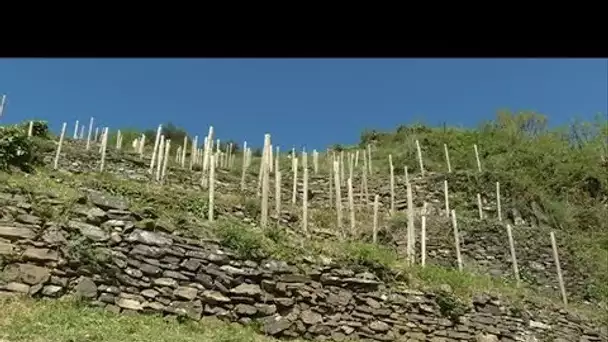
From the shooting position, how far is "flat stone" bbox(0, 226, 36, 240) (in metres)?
10.2

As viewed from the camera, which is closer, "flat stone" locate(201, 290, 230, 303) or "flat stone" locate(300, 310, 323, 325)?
"flat stone" locate(201, 290, 230, 303)

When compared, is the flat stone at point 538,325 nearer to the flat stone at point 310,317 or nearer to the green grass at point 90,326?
the flat stone at point 310,317

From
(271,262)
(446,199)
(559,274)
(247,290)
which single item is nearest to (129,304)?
(247,290)

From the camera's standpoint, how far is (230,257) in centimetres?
1170

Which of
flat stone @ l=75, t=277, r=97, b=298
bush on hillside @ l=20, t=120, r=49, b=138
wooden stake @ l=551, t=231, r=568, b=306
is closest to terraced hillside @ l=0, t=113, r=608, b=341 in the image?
flat stone @ l=75, t=277, r=97, b=298

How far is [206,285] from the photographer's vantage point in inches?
439

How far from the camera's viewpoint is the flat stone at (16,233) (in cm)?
1023

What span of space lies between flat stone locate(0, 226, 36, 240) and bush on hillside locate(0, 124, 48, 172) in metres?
3.44

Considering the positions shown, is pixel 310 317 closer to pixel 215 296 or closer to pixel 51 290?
pixel 215 296

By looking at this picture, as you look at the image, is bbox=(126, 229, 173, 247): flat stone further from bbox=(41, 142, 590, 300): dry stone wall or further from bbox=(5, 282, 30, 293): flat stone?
bbox=(41, 142, 590, 300): dry stone wall

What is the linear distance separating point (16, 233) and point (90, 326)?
231cm

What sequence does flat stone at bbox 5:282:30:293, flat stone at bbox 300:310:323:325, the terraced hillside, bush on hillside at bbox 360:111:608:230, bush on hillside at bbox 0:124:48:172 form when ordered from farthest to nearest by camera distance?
bush on hillside at bbox 360:111:608:230, bush on hillside at bbox 0:124:48:172, flat stone at bbox 300:310:323:325, the terraced hillside, flat stone at bbox 5:282:30:293
